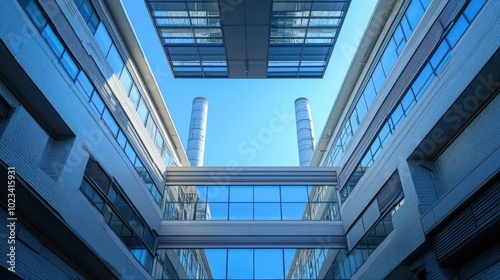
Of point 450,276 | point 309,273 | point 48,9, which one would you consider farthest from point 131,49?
point 450,276

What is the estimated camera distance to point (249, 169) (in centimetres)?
2302

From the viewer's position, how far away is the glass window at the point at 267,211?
841 inches

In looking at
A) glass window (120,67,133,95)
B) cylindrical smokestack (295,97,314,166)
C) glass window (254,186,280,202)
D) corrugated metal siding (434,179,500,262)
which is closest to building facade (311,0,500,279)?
corrugated metal siding (434,179,500,262)

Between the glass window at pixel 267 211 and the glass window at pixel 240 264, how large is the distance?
2.02 meters

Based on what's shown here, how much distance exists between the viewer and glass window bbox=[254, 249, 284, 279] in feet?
65.6

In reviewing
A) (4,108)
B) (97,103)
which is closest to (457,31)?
(97,103)

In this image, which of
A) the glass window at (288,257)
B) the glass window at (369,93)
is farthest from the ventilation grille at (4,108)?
the glass window at (369,93)

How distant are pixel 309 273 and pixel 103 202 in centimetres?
1163

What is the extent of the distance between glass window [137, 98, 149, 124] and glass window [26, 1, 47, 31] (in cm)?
870

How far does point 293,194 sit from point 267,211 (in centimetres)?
191

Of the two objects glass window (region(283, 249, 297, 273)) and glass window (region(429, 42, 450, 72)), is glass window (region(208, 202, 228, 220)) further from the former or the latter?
glass window (region(429, 42, 450, 72))

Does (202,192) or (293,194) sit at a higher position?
(202,192)

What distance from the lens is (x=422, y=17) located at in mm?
13852

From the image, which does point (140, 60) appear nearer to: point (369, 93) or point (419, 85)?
point (369, 93)
